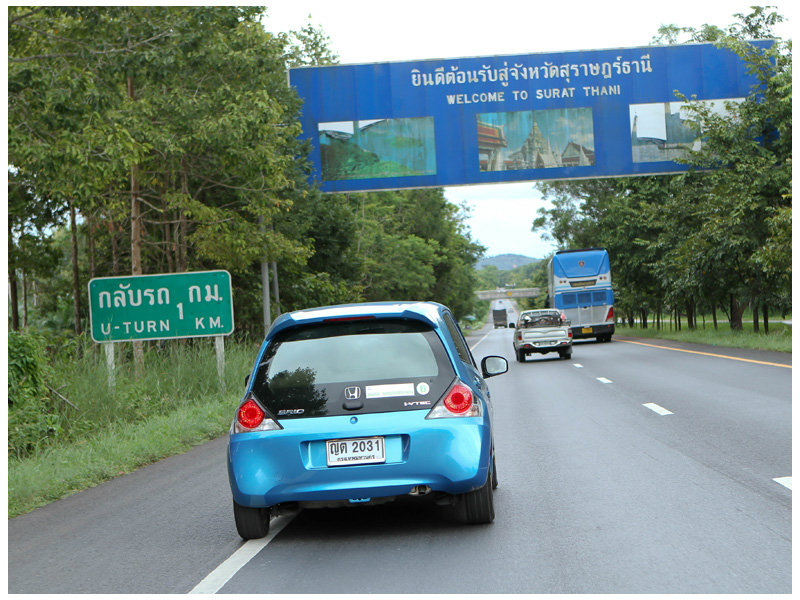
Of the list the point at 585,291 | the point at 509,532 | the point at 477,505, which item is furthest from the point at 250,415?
the point at 585,291

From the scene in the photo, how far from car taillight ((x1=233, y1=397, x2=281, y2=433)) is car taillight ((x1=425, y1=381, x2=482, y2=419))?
1.03 meters

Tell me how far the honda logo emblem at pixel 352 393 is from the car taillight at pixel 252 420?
478 millimetres

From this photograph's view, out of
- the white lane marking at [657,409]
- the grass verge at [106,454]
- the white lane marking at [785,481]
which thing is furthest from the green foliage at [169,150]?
the white lane marking at [785,481]

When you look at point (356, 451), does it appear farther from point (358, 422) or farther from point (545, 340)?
point (545, 340)

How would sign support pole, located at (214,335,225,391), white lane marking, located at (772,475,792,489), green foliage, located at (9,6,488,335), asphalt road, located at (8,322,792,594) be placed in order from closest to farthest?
asphalt road, located at (8,322,792,594), white lane marking, located at (772,475,792,489), green foliage, located at (9,6,488,335), sign support pole, located at (214,335,225,391)

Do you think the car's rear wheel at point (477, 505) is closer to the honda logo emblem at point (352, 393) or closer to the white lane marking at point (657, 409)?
the honda logo emblem at point (352, 393)

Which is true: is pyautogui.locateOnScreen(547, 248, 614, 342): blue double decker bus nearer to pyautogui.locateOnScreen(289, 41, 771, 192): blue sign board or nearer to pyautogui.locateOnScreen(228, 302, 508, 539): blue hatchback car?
pyautogui.locateOnScreen(289, 41, 771, 192): blue sign board

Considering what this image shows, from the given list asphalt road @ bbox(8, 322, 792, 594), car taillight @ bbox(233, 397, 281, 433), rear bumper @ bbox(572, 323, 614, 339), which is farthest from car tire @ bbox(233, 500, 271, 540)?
rear bumper @ bbox(572, 323, 614, 339)

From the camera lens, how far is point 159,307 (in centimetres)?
1689

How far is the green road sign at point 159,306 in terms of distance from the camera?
1672 centimetres

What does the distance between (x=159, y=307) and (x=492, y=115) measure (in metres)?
15.9

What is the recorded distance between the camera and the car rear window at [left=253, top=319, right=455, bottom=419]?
6.48 meters

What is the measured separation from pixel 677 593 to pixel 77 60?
1397 cm

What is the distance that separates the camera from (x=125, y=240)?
3030 centimetres
